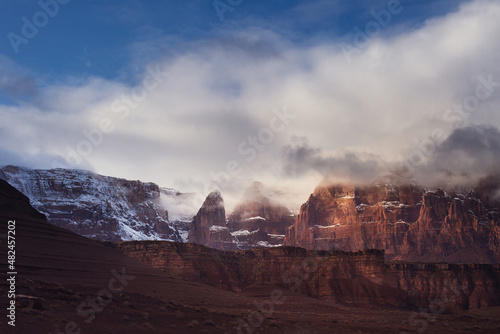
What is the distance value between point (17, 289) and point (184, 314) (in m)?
15.2

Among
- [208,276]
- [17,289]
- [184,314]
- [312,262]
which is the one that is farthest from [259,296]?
[17,289]

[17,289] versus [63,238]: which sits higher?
[63,238]

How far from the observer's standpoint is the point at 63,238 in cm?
6378

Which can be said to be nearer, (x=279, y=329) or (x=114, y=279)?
(x=279, y=329)

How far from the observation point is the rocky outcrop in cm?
15288

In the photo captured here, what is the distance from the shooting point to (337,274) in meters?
160

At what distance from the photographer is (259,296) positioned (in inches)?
4564

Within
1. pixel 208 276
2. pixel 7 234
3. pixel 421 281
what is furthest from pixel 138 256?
pixel 7 234

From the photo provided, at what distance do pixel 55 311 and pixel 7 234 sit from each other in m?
18.6

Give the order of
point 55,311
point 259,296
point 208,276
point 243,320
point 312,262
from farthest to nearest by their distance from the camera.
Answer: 1. point 312,262
2. point 208,276
3. point 259,296
4. point 243,320
5. point 55,311

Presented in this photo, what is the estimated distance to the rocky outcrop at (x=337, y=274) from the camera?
153 meters

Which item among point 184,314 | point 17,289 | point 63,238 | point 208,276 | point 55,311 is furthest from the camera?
point 208,276

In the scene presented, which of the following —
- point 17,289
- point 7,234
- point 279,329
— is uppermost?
point 7,234

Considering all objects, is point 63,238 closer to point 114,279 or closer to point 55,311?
point 114,279
